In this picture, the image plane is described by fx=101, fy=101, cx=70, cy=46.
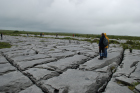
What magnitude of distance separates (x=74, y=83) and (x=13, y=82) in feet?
4.22

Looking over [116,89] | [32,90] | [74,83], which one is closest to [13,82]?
[32,90]

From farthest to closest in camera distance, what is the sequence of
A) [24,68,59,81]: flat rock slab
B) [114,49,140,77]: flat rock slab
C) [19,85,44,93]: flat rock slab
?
[114,49,140,77]: flat rock slab < [24,68,59,81]: flat rock slab < [19,85,44,93]: flat rock slab

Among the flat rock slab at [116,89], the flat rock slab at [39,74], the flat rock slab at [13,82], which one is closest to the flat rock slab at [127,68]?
the flat rock slab at [116,89]

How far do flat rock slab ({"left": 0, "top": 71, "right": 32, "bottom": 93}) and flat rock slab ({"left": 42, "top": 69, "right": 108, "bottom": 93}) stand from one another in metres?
0.43

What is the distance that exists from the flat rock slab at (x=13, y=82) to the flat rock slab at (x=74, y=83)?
428 mm

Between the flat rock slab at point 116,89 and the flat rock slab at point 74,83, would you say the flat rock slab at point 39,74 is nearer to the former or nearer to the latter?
the flat rock slab at point 74,83

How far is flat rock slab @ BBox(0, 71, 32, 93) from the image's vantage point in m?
1.93

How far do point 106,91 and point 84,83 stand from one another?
45cm

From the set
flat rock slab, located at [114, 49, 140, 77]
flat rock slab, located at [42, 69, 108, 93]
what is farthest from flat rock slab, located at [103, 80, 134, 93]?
flat rock slab, located at [114, 49, 140, 77]

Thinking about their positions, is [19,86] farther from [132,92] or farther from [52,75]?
[132,92]

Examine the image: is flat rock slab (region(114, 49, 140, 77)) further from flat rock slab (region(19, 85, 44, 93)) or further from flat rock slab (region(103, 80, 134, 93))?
flat rock slab (region(19, 85, 44, 93))

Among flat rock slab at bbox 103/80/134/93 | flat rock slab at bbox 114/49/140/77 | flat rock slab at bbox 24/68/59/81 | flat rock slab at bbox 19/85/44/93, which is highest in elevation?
flat rock slab at bbox 114/49/140/77

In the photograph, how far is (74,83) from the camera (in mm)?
2109

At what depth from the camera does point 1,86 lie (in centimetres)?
197
